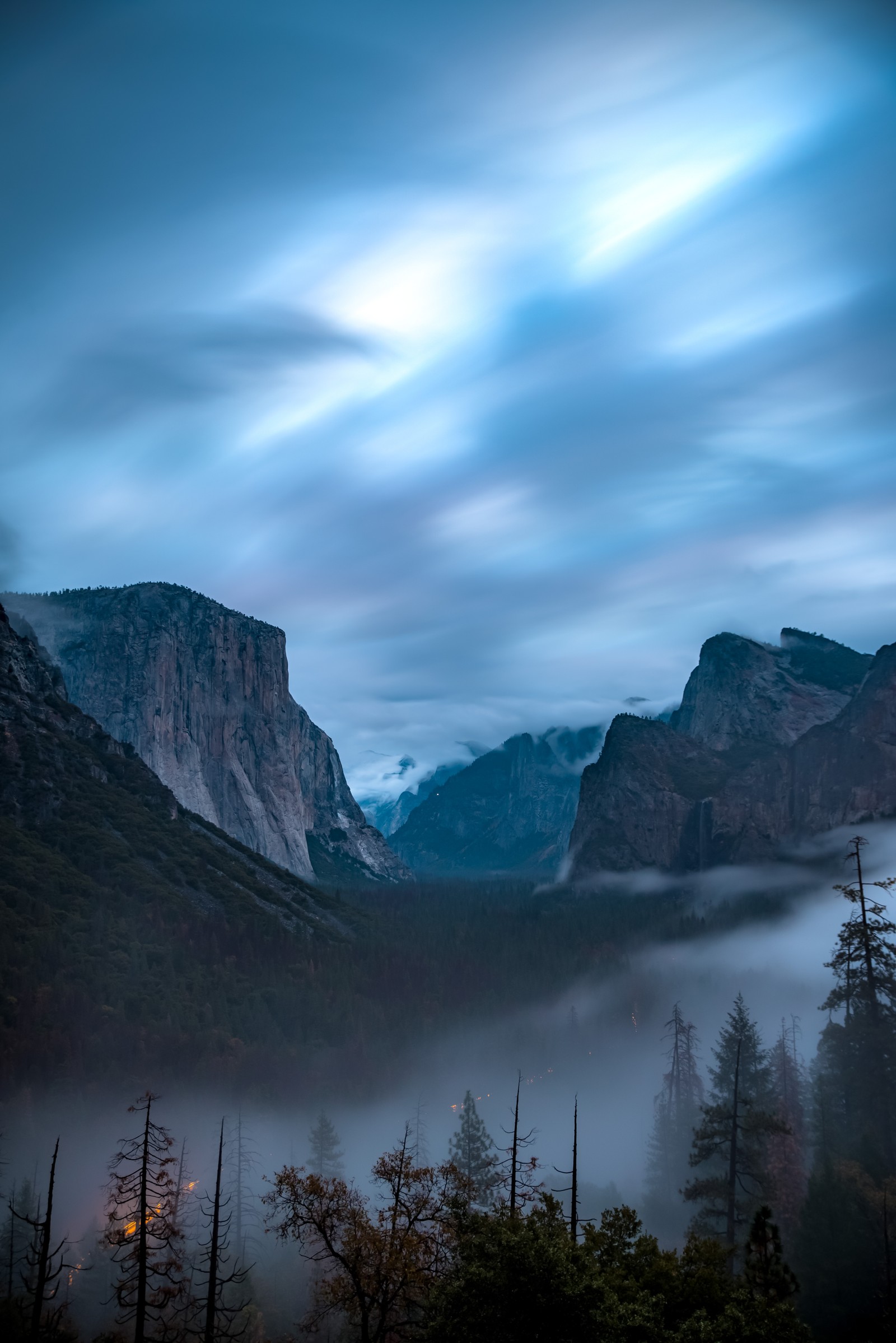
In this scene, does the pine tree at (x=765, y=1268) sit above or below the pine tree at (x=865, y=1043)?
below

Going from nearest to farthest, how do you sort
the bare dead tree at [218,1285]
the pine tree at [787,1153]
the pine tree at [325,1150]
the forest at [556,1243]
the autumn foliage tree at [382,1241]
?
1. the forest at [556,1243]
2. the autumn foliage tree at [382,1241]
3. the bare dead tree at [218,1285]
4. the pine tree at [787,1153]
5. the pine tree at [325,1150]

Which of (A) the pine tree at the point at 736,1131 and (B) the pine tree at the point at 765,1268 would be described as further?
(A) the pine tree at the point at 736,1131

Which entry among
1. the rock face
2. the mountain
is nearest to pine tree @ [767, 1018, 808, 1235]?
the mountain

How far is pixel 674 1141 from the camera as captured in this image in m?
88.2

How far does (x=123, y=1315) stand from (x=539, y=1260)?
4688 centimetres

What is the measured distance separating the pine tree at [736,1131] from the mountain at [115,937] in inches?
2767

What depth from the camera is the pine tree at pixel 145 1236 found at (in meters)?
31.1

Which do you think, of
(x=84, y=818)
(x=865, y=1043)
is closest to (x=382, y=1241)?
(x=865, y=1043)

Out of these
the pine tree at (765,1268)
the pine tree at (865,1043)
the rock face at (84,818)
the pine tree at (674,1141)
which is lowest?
the pine tree at (674,1141)

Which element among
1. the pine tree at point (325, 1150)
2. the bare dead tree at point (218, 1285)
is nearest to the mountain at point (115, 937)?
the bare dead tree at point (218, 1285)

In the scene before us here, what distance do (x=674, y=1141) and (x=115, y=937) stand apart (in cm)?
8727

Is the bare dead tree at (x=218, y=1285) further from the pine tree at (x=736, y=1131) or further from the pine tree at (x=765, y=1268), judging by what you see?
the pine tree at (x=736, y=1131)

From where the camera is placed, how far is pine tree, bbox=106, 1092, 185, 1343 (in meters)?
31.1

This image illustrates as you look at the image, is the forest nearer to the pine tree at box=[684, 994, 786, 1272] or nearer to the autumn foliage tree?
the autumn foliage tree
